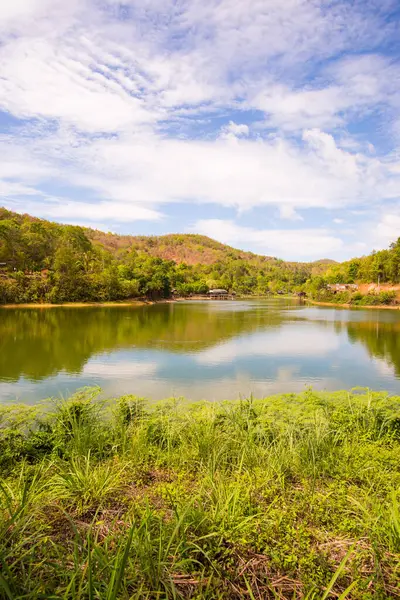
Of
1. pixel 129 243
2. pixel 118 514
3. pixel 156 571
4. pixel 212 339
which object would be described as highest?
pixel 129 243

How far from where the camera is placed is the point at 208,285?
8831 centimetres

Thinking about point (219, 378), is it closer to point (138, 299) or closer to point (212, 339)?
point (212, 339)

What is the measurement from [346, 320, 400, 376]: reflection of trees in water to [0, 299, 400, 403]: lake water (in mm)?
49

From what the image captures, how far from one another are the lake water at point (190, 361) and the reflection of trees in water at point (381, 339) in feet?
0.16

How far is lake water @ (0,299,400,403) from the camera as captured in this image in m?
10.5

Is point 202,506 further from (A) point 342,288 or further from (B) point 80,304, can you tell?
(A) point 342,288

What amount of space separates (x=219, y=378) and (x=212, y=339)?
8.66 meters

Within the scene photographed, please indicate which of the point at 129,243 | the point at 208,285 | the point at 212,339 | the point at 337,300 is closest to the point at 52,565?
the point at 212,339

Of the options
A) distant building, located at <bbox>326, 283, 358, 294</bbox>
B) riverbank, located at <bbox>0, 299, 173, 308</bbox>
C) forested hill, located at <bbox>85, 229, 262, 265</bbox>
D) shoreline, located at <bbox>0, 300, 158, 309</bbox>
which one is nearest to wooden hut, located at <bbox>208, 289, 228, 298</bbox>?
distant building, located at <bbox>326, 283, 358, 294</bbox>

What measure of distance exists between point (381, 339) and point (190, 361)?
43.1 ft

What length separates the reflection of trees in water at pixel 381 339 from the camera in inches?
640

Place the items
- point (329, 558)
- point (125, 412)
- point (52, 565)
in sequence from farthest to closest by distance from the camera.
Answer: point (125, 412)
point (329, 558)
point (52, 565)

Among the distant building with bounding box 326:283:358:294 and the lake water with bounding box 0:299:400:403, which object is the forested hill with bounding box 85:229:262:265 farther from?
the lake water with bounding box 0:299:400:403

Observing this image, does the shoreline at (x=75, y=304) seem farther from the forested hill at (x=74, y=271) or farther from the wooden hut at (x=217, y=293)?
the wooden hut at (x=217, y=293)
